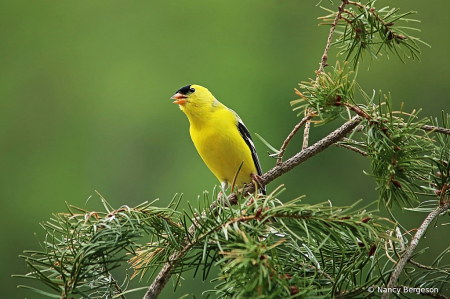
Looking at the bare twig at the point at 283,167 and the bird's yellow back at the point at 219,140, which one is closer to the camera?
the bare twig at the point at 283,167

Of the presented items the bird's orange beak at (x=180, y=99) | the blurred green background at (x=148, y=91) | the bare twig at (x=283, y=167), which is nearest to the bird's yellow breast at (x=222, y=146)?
the bird's orange beak at (x=180, y=99)

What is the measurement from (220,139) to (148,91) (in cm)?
393

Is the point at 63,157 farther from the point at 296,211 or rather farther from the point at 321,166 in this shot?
the point at 296,211

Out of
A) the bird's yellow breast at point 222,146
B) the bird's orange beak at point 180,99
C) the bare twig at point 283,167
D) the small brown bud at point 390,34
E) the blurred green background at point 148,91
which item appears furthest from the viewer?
the blurred green background at point 148,91

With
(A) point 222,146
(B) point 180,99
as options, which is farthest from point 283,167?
(B) point 180,99

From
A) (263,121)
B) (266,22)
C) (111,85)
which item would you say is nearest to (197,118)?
(263,121)

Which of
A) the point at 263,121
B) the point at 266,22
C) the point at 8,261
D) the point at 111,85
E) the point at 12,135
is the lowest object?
the point at 8,261

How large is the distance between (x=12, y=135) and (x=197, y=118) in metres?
4.67

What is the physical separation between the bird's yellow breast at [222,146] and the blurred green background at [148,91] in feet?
8.93

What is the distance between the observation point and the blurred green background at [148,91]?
507cm

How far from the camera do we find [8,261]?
4.84 m

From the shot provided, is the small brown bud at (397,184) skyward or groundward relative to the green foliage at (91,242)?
groundward

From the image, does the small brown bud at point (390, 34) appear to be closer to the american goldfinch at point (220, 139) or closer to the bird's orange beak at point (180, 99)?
the american goldfinch at point (220, 139)

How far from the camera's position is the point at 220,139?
1.80 meters
